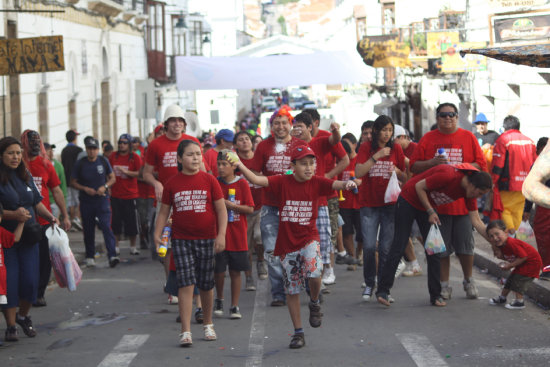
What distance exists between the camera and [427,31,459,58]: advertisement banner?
26625 mm

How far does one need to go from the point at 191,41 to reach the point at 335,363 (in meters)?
50.6

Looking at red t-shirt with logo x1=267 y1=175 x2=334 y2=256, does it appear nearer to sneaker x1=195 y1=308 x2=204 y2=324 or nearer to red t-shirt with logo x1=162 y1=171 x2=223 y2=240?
red t-shirt with logo x1=162 y1=171 x2=223 y2=240

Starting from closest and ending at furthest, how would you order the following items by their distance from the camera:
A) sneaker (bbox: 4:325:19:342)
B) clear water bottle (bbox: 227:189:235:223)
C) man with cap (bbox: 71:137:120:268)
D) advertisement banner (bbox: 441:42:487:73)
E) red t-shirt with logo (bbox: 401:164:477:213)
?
sneaker (bbox: 4:325:19:342) < red t-shirt with logo (bbox: 401:164:477:213) < clear water bottle (bbox: 227:189:235:223) < man with cap (bbox: 71:137:120:268) < advertisement banner (bbox: 441:42:487:73)

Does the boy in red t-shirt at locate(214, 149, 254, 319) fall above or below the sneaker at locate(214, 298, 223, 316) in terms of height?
above

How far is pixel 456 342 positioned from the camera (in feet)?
25.9

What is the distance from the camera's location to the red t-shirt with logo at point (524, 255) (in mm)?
9047

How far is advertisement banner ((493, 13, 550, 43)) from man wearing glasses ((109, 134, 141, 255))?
31.5ft

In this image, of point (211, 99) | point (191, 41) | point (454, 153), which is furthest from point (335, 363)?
point (211, 99)

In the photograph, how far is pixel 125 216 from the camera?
15242mm


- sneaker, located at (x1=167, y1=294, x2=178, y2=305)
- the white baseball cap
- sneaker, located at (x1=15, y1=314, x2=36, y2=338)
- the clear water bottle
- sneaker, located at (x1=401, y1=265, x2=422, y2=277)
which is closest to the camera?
sneaker, located at (x1=15, y1=314, x2=36, y2=338)

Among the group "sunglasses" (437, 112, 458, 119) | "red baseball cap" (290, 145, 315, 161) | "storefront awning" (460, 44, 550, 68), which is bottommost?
"red baseball cap" (290, 145, 315, 161)

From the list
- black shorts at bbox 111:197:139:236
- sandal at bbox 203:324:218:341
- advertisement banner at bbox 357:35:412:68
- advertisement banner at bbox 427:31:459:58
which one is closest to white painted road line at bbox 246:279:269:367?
sandal at bbox 203:324:218:341

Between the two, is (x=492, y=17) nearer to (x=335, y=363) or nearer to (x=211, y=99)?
(x=335, y=363)

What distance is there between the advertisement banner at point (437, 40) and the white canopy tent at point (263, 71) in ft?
21.2
